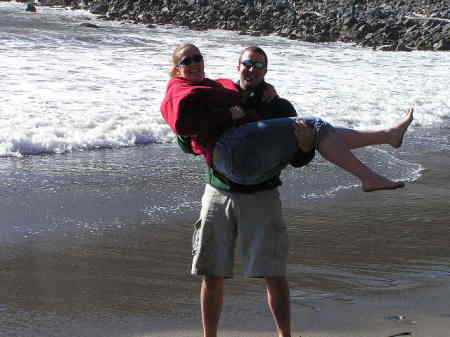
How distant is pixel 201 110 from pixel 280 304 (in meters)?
0.95

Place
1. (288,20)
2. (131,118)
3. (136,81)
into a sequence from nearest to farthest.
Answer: (131,118) → (136,81) → (288,20)

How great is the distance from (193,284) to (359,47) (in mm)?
23089

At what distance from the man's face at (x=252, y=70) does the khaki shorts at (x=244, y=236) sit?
51 cm

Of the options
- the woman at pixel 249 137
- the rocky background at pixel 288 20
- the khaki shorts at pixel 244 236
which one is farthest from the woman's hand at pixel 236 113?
the rocky background at pixel 288 20

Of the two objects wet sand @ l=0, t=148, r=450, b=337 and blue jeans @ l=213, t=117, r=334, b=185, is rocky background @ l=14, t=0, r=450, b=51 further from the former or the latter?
blue jeans @ l=213, t=117, r=334, b=185

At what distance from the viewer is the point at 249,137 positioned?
3.48 meters

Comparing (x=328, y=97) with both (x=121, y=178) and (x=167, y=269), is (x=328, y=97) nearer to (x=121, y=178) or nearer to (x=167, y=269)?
(x=121, y=178)

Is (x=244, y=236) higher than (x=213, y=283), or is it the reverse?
(x=244, y=236)

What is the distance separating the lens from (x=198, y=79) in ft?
12.1

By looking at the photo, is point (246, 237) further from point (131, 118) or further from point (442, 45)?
point (442, 45)

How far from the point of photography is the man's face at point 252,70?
3.72 m

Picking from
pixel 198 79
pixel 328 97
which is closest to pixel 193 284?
pixel 198 79

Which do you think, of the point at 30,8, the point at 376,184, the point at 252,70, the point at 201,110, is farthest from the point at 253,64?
the point at 30,8

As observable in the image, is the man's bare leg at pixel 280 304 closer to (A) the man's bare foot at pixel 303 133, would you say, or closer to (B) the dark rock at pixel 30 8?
(A) the man's bare foot at pixel 303 133
